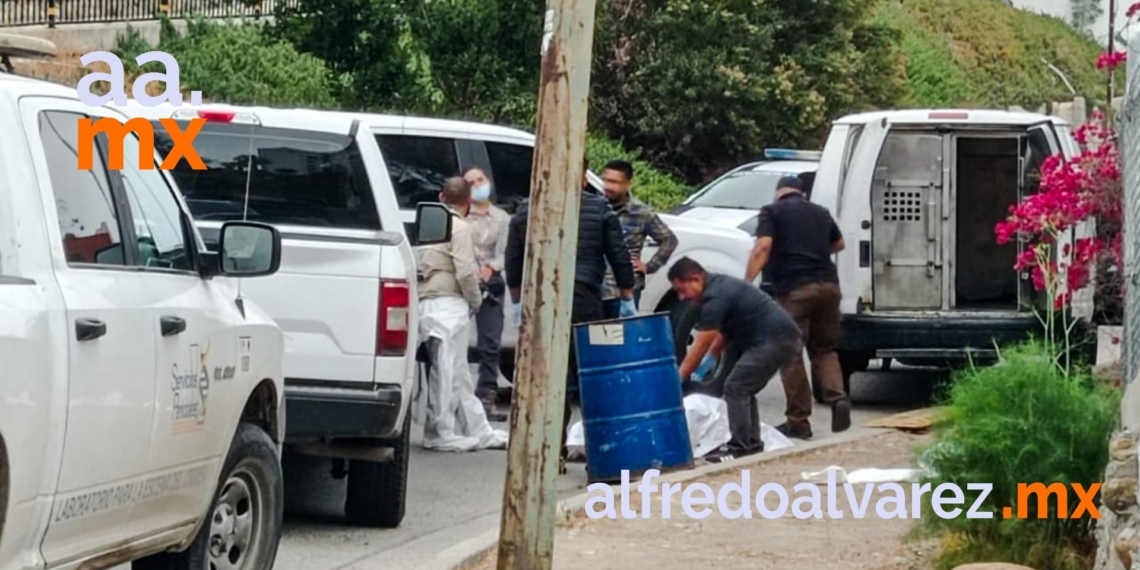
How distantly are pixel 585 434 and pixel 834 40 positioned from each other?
2338 centimetres

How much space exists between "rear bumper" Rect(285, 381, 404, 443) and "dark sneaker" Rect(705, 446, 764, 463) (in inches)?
120

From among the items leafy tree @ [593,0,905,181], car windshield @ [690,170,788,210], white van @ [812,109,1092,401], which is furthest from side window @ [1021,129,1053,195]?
leafy tree @ [593,0,905,181]

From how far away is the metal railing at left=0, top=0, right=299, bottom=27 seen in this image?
27.0 meters

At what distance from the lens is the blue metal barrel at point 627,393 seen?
10.5 metres

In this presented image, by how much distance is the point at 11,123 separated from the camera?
5.59m

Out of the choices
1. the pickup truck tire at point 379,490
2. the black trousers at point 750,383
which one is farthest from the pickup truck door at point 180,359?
the black trousers at point 750,383

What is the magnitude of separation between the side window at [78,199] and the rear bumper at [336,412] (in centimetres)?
267

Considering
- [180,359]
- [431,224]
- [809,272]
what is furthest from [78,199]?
[809,272]

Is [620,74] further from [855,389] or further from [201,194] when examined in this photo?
[201,194]

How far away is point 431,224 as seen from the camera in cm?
1055

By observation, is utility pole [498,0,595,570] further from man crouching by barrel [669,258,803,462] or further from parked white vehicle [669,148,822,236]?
parked white vehicle [669,148,822,236]

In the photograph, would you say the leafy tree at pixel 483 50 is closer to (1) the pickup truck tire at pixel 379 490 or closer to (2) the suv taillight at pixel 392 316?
(1) the pickup truck tire at pixel 379 490

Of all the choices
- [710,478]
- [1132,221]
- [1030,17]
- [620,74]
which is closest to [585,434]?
[710,478]

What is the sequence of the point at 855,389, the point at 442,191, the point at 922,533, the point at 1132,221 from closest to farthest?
the point at 1132,221 < the point at 922,533 < the point at 442,191 < the point at 855,389
